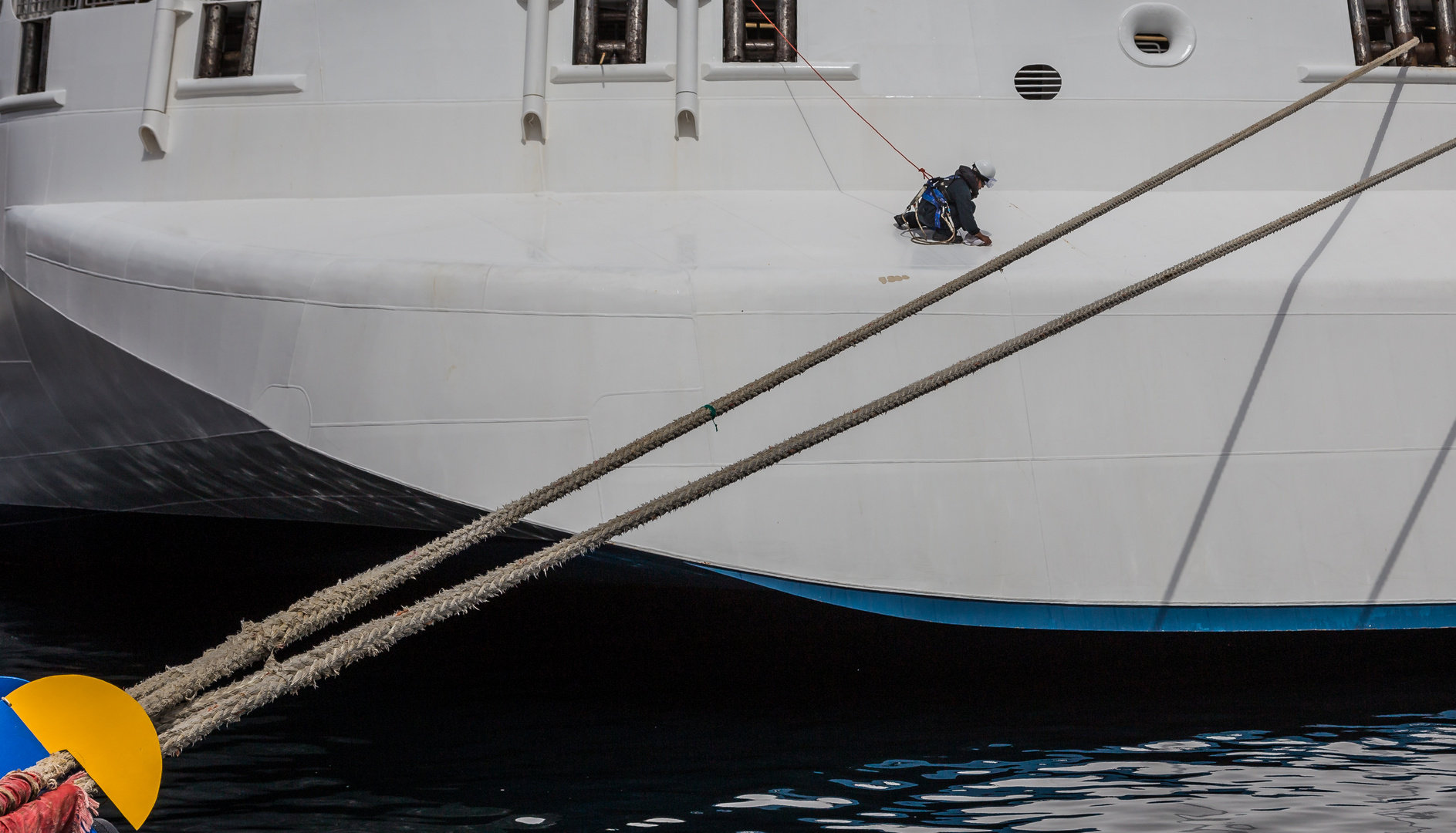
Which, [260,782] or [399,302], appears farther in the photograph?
[399,302]

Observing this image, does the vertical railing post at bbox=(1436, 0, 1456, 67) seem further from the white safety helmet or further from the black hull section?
the black hull section

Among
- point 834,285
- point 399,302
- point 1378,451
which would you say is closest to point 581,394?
point 399,302

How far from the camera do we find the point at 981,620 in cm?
643

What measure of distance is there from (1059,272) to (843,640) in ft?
9.62

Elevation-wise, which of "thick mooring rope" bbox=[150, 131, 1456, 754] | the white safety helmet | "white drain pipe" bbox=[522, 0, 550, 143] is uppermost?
"white drain pipe" bbox=[522, 0, 550, 143]

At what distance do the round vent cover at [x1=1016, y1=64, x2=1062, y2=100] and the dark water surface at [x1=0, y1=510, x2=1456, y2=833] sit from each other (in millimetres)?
3641

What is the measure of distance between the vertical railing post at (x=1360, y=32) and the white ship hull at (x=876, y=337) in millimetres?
257

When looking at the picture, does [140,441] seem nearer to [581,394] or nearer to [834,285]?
[581,394]

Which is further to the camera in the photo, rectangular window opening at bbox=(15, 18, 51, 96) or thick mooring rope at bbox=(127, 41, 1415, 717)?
rectangular window opening at bbox=(15, 18, 51, 96)

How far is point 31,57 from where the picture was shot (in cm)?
845

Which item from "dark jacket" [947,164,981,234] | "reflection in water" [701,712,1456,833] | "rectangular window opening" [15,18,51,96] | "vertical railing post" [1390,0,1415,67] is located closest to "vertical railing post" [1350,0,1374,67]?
"vertical railing post" [1390,0,1415,67]

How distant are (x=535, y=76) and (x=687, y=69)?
3.34 ft

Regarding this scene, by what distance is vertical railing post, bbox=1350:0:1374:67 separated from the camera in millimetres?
7664

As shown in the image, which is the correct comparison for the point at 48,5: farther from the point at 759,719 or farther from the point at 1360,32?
the point at 1360,32
